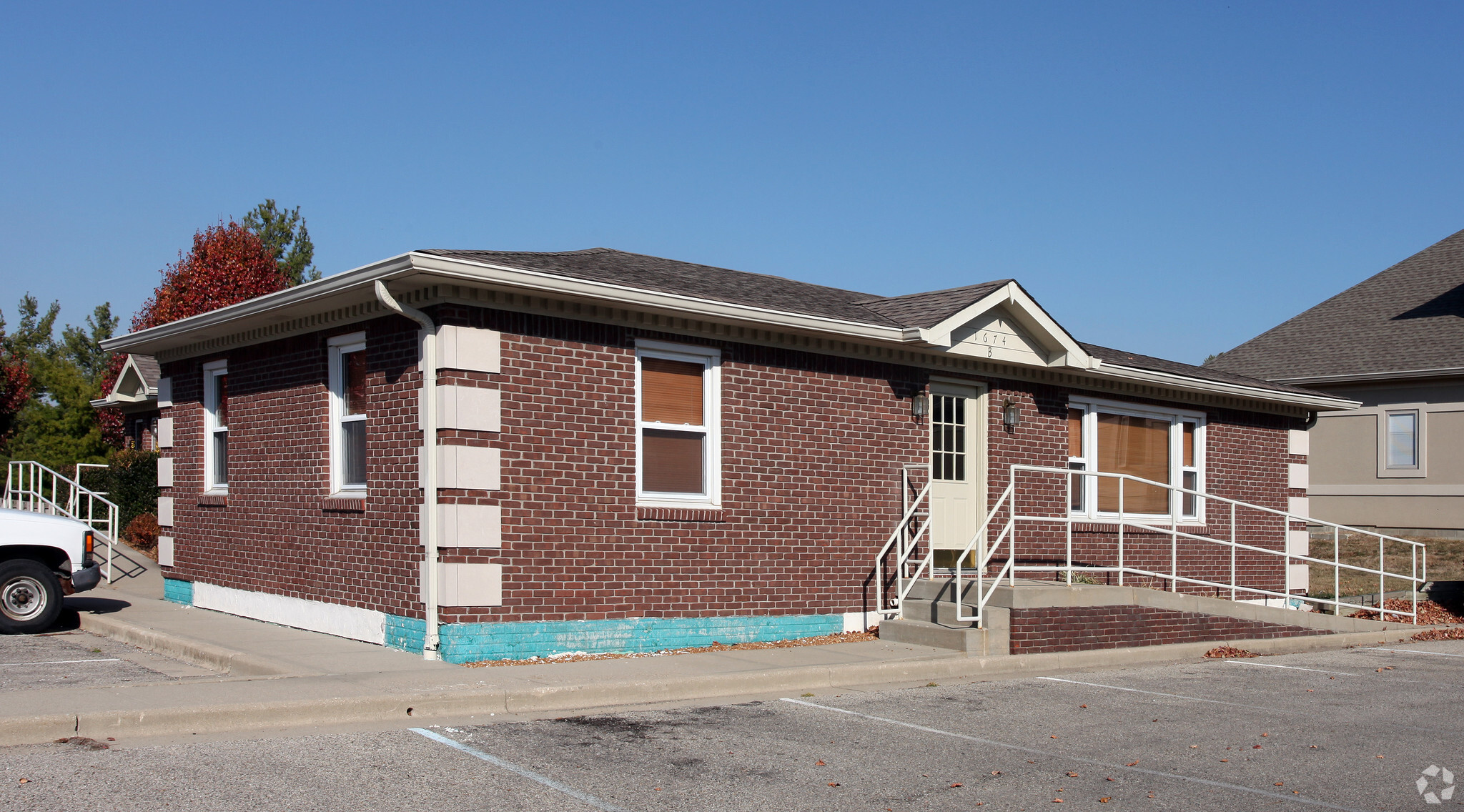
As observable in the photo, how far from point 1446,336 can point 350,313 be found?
22593mm

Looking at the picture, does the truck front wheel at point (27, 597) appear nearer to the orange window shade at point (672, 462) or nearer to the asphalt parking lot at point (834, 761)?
the asphalt parking lot at point (834, 761)

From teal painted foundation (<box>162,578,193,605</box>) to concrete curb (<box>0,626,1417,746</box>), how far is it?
7.73m

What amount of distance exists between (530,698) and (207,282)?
34301 mm

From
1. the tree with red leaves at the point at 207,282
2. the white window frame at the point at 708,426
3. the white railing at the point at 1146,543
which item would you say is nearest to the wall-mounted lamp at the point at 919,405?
the white railing at the point at 1146,543

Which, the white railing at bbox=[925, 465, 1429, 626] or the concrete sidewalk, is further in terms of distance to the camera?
the white railing at bbox=[925, 465, 1429, 626]

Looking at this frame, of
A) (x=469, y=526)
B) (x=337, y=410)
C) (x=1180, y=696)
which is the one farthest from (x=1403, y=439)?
(x=337, y=410)

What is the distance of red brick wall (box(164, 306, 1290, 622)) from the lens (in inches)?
430

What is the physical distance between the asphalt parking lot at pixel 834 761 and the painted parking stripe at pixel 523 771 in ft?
0.06

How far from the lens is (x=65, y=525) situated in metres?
12.8

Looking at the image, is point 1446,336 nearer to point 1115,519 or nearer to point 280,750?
point 1115,519

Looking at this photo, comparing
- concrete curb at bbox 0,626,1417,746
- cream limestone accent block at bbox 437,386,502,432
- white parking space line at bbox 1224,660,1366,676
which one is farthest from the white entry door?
cream limestone accent block at bbox 437,386,502,432

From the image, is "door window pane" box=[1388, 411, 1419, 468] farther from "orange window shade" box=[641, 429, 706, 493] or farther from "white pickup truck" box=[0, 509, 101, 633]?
"white pickup truck" box=[0, 509, 101, 633]

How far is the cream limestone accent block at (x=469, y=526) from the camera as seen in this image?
10.4 metres

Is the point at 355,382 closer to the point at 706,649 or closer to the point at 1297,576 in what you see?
the point at 706,649
